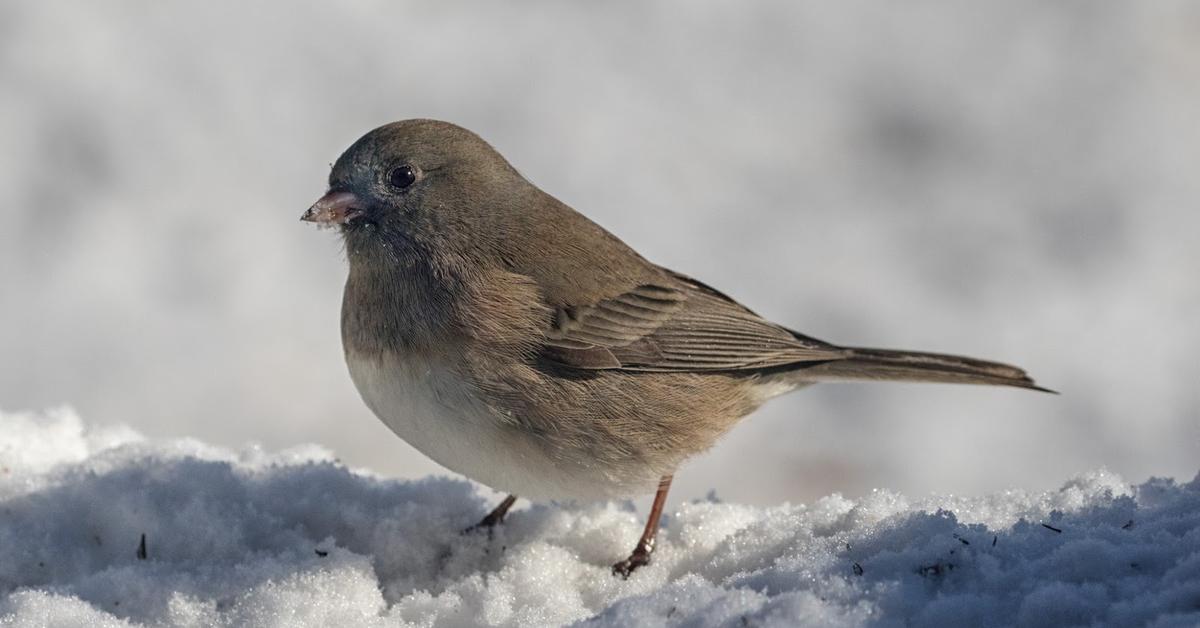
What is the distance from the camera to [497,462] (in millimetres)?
3434

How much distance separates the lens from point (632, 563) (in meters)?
3.55

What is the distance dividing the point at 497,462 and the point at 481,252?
654mm

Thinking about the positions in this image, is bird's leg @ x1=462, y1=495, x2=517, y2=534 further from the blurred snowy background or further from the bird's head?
the blurred snowy background

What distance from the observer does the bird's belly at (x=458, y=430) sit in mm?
3387

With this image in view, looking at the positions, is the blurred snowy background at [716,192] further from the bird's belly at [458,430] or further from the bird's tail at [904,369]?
the bird's belly at [458,430]

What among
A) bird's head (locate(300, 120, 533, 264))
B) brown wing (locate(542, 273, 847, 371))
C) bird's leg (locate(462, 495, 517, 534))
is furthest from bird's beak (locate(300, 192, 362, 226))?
bird's leg (locate(462, 495, 517, 534))

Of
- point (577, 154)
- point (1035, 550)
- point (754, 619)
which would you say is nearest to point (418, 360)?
point (754, 619)

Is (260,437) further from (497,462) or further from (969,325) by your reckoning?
(969,325)

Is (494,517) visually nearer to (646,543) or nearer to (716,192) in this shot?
(646,543)

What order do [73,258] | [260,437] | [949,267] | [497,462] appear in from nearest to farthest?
1. [497,462]
2. [260,437]
3. [73,258]
4. [949,267]

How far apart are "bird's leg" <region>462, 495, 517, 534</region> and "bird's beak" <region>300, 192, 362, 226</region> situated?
955mm

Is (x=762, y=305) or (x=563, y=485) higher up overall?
(x=762, y=305)

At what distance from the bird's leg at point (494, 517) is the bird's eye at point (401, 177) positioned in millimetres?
974

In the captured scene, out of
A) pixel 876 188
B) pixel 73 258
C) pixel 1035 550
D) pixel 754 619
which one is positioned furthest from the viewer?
pixel 876 188
